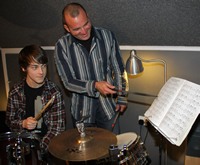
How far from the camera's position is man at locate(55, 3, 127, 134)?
179 centimetres

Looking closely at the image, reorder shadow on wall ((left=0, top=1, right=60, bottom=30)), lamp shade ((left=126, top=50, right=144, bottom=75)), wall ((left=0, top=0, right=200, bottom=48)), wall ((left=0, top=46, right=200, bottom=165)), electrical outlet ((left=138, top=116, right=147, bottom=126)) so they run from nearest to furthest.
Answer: lamp shade ((left=126, top=50, right=144, bottom=75)) < wall ((left=0, top=0, right=200, bottom=48)) < wall ((left=0, top=46, right=200, bottom=165)) < shadow on wall ((left=0, top=1, right=60, bottom=30)) < electrical outlet ((left=138, top=116, right=147, bottom=126))

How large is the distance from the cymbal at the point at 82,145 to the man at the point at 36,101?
0.42 meters

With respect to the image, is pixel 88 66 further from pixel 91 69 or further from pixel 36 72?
pixel 36 72

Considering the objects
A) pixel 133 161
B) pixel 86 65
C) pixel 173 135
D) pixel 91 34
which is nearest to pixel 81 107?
pixel 86 65

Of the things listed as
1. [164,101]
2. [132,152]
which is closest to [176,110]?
[164,101]

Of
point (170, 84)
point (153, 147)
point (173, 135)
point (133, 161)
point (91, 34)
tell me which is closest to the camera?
point (173, 135)

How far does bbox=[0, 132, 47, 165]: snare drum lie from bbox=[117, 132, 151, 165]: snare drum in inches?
17.4

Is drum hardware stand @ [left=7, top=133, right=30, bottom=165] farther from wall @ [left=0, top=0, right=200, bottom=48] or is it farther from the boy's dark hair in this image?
wall @ [left=0, top=0, right=200, bottom=48]

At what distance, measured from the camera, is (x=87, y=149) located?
132 cm

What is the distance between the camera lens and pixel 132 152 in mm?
1319

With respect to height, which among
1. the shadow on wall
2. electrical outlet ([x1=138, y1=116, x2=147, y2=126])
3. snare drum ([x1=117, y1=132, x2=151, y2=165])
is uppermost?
the shadow on wall

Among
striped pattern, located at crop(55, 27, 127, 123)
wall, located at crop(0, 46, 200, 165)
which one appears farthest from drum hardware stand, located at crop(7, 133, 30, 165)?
wall, located at crop(0, 46, 200, 165)

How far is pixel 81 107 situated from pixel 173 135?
90 centimetres

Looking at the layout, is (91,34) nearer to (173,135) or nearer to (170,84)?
(170,84)
